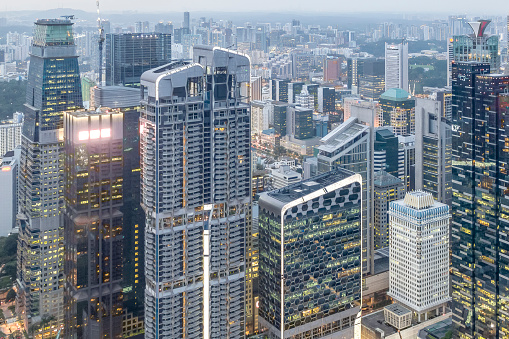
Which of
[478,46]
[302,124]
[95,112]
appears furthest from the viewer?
[302,124]

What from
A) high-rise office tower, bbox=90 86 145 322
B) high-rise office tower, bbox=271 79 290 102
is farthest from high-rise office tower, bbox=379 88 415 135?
high-rise office tower, bbox=90 86 145 322

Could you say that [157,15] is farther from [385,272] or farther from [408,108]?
[385,272]

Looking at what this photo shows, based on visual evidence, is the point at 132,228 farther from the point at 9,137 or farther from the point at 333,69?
the point at 333,69

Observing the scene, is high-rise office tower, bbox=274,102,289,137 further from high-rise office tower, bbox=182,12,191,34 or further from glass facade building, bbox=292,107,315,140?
high-rise office tower, bbox=182,12,191,34

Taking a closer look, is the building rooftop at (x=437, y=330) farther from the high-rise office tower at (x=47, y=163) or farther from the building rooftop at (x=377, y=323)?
the high-rise office tower at (x=47, y=163)

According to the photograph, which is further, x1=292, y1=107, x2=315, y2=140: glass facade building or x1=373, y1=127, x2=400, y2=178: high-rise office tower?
x1=292, y1=107, x2=315, y2=140: glass facade building

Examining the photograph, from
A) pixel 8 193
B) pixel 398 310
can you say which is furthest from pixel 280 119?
pixel 398 310
